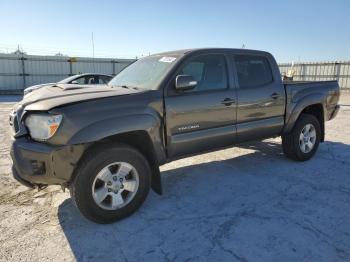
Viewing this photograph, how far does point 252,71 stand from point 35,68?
22.4 metres

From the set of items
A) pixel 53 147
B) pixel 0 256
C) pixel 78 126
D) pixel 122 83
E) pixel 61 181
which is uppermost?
pixel 122 83

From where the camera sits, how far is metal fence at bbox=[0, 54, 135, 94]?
23047 mm

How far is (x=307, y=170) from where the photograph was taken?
5.30m

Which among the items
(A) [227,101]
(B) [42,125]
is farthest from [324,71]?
(B) [42,125]

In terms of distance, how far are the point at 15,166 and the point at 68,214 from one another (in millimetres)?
844

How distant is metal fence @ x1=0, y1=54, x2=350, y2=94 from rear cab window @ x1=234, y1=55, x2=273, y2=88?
20101mm

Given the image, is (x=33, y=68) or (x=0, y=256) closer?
(x=0, y=256)

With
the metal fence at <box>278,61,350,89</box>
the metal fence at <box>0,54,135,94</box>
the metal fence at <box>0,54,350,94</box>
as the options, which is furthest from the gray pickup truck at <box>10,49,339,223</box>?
the metal fence at <box>0,54,135,94</box>

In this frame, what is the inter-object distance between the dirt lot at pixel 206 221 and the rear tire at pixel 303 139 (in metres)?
0.37

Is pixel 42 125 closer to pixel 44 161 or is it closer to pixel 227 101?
pixel 44 161

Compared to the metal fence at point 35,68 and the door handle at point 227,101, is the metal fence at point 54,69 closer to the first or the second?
the metal fence at point 35,68

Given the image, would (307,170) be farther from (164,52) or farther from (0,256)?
(0,256)

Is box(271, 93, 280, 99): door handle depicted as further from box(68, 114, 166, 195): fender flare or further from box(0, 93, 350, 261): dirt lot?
box(68, 114, 166, 195): fender flare

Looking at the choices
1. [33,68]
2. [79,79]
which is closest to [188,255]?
[79,79]
